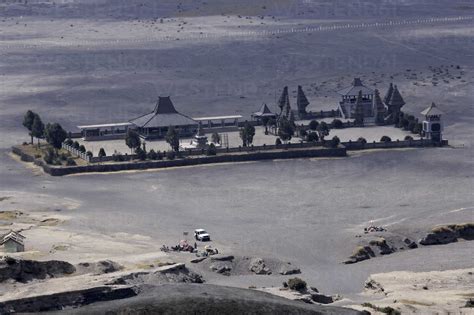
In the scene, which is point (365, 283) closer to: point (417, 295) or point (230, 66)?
point (417, 295)

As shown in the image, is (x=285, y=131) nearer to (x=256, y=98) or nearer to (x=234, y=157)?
(x=234, y=157)

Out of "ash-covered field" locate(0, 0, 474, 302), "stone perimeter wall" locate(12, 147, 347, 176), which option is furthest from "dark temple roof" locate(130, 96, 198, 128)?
"ash-covered field" locate(0, 0, 474, 302)

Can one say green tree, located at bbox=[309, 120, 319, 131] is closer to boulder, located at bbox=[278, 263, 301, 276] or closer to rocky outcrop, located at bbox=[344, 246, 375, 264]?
rocky outcrop, located at bbox=[344, 246, 375, 264]

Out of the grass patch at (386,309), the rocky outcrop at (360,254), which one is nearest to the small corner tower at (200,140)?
the rocky outcrop at (360,254)

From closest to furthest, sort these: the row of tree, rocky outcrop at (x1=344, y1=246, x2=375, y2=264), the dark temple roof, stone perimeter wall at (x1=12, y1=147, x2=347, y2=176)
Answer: rocky outcrop at (x1=344, y1=246, x2=375, y2=264), stone perimeter wall at (x1=12, y1=147, x2=347, y2=176), the row of tree, the dark temple roof

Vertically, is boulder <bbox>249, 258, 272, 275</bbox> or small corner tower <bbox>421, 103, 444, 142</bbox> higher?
small corner tower <bbox>421, 103, 444, 142</bbox>

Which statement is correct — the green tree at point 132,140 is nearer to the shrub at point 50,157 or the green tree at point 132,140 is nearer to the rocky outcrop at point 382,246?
the shrub at point 50,157

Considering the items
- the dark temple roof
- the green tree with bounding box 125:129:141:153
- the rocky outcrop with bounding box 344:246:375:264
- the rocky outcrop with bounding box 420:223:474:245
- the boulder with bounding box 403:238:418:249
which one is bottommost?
the rocky outcrop with bounding box 344:246:375:264

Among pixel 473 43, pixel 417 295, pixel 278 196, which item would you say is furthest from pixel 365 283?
pixel 473 43
